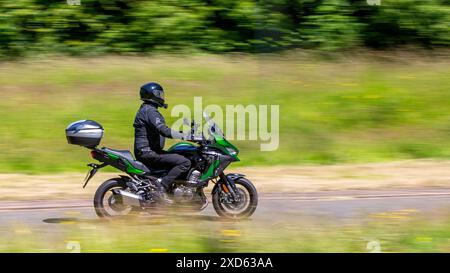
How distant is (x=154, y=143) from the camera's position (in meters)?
9.55

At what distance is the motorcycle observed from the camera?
368 inches

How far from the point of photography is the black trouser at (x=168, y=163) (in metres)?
9.42

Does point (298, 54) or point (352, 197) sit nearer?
point (352, 197)

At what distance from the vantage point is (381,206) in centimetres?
1055

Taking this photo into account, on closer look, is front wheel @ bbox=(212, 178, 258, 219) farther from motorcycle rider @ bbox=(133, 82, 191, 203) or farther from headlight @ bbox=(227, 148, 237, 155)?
motorcycle rider @ bbox=(133, 82, 191, 203)

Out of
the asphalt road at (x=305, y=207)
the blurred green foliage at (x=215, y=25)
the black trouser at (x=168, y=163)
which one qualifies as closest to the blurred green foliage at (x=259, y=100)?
the blurred green foliage at (x=215, y=25)

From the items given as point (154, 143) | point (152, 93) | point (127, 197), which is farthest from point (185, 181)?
point (152, 93)

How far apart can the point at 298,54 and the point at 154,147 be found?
9580 mm

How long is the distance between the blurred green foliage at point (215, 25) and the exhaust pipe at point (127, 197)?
9.57 m

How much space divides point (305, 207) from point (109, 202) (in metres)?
2.54

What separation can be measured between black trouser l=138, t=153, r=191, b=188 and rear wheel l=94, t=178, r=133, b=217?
1.25 ft

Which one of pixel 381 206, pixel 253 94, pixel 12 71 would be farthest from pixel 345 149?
pixel 12 71

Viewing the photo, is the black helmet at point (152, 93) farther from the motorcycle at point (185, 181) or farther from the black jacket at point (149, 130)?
the motorcycle at point (185, 181)
